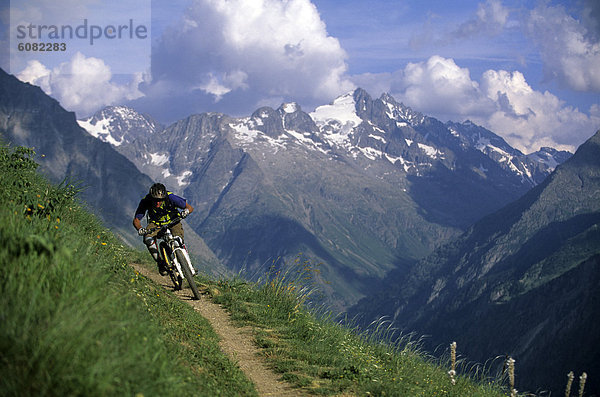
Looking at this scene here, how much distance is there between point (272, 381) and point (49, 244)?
5272mm

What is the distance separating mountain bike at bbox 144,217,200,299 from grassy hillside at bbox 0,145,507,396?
1.54 m

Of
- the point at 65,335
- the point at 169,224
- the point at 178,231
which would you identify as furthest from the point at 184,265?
the point at 65,335

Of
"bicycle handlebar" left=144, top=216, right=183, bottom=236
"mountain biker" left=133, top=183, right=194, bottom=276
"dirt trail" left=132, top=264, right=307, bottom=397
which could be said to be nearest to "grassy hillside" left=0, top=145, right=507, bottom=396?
"dirt trail" left=132, top=264, right=307, bottom=397

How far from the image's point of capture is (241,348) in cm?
1060

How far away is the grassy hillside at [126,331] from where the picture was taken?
4355 millimetres

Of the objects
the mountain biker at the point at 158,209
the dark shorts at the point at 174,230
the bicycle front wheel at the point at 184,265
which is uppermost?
the mountain biker at the point at 158,209

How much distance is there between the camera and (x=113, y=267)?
9.66 meters

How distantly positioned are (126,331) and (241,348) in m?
5.76

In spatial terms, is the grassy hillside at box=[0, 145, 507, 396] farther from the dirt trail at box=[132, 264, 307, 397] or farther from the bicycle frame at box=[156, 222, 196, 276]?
the bicycle frame at box=[156, 222, 196, 276]

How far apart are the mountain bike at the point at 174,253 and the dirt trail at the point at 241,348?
2.24 ft

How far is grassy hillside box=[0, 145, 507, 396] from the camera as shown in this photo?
14.3ft

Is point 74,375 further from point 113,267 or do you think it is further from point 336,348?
point 336,348

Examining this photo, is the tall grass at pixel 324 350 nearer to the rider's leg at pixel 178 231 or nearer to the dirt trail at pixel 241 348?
the dirt trail at pixel 241 348

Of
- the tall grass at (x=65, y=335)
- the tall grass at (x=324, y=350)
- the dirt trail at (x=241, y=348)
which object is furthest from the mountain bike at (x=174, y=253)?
the tall grass at (x=65, y=335)
